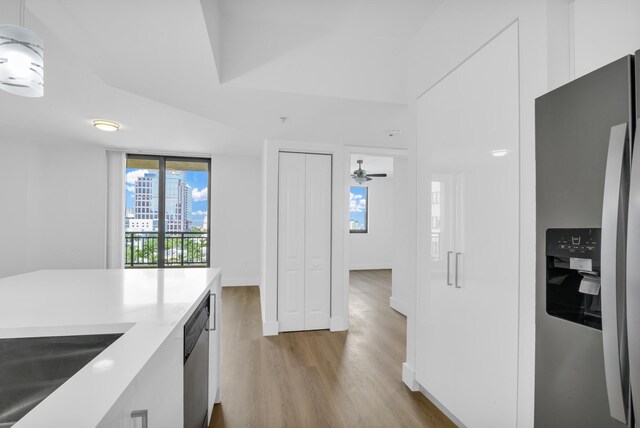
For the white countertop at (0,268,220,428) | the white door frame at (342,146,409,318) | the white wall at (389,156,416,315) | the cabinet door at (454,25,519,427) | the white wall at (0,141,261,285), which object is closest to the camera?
the white countertop at (0,268,220,428)

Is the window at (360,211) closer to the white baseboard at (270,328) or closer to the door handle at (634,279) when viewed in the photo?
the white baseboard at (270,328)

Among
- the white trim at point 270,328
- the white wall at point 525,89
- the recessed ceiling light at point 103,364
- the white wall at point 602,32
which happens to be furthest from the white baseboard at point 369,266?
the recessed ceiling light at point 103,364

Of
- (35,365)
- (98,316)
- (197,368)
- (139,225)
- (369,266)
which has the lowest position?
(369,266)

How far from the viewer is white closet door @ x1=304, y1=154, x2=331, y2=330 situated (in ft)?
11.6

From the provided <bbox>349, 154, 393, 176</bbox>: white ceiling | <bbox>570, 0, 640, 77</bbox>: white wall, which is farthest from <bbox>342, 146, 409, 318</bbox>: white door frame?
<bbox>570, 0, 640, 77</bbox>: white wall

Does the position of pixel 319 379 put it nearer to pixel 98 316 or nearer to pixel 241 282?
pixel 98 316

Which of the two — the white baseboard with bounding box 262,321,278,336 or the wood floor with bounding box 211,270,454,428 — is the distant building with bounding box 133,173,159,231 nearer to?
the wood floor with bounding box 211,270,454,428

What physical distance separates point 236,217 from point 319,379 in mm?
3863

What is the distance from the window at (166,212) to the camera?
17.5 feet

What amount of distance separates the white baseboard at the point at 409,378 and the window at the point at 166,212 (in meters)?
4.33

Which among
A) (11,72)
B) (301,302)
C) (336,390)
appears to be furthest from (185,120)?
(336,390)

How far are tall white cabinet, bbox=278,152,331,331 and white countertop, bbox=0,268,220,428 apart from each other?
1500 millimetres

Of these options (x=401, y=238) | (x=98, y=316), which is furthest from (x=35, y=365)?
(x=401, y=238)

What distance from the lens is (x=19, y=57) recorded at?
49.1 inches
